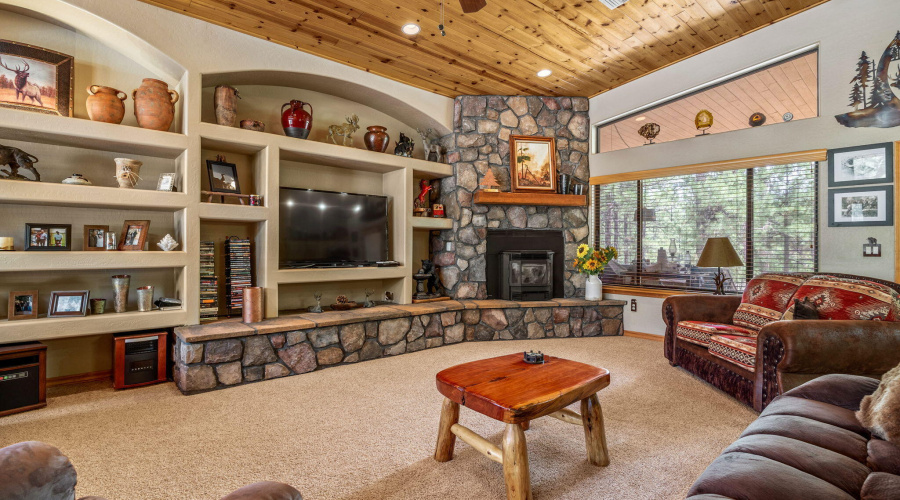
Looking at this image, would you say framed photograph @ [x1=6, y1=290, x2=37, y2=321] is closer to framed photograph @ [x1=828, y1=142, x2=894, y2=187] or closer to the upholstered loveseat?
the upholstered loveseat

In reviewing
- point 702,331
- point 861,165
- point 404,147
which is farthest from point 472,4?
point 861,165

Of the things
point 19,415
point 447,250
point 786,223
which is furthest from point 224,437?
point 786,223

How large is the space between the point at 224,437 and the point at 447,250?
10.5 feet

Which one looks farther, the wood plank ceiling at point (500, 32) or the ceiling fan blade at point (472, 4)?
the wood plank ceiling at point (500, 32)

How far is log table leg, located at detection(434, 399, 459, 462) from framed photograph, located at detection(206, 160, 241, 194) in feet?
9.35

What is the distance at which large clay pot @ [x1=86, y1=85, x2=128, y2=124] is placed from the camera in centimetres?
294

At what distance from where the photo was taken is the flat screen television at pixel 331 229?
3932 millimetres

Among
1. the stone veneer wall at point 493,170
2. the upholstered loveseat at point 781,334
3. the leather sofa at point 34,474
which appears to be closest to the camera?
the leather sofa at point 34,474

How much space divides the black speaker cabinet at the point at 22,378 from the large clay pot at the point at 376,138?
10.4 ft

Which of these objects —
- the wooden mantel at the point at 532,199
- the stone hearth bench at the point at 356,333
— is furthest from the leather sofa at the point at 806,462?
the wooden mantel at the point at 532,199

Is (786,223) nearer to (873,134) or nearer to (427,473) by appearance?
(873,134)

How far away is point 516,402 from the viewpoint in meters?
1.70

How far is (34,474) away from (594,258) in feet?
16.0

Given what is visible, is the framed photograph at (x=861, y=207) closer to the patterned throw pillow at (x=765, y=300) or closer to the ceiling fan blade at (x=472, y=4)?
the patterned throw pillow at (x=765, y=300)
